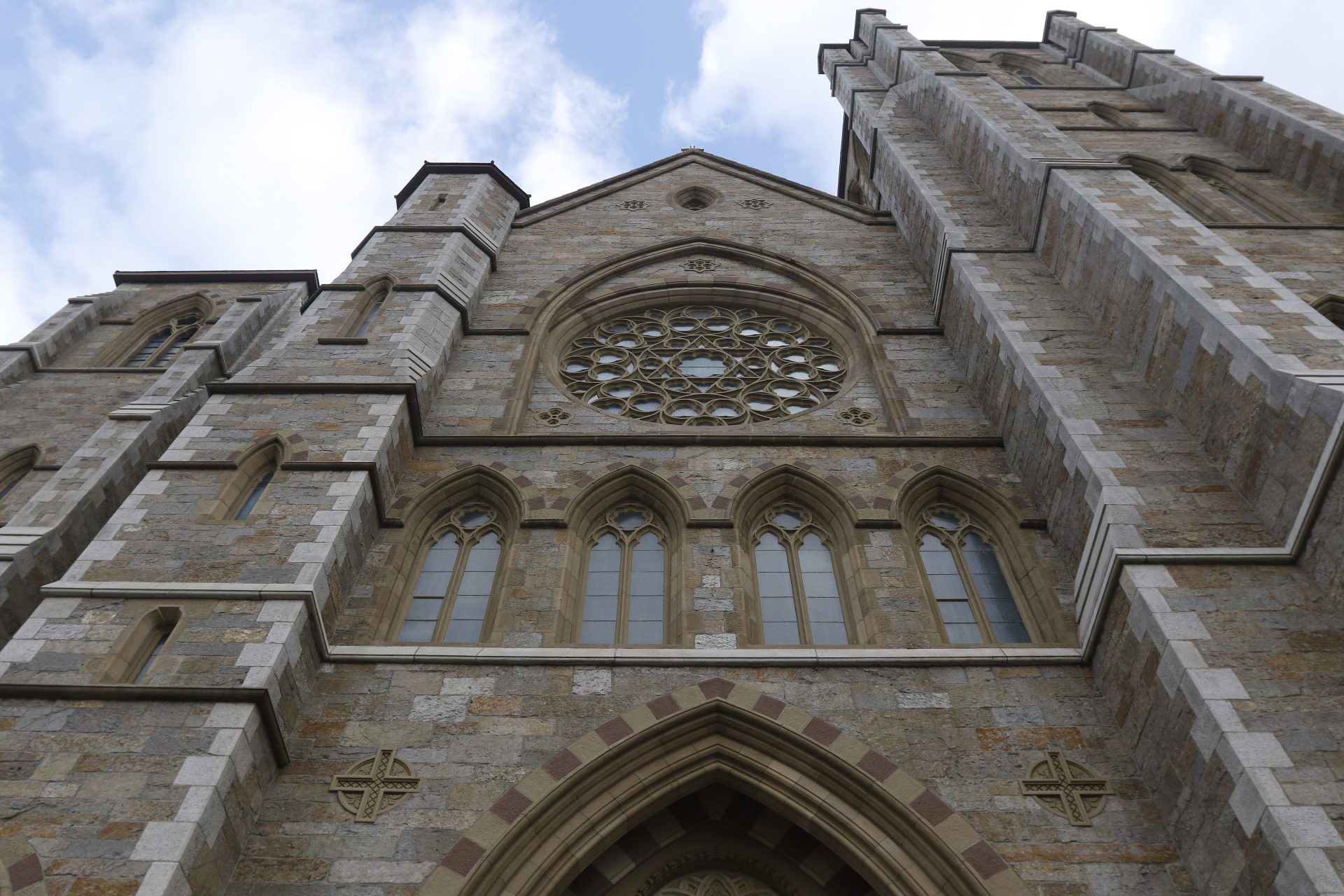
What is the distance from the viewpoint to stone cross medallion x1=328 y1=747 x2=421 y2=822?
6.24 meters

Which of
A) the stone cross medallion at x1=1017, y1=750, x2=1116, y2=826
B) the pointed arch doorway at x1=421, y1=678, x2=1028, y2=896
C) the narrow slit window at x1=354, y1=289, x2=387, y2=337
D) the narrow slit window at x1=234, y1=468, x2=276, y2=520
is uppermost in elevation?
the narrow slit window at x1=354, y1=289, x2=387, y2=337

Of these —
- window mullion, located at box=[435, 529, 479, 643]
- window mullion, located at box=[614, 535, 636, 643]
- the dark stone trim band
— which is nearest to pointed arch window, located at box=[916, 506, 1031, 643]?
window mullion, located at box=[614, 535, 636, 643]

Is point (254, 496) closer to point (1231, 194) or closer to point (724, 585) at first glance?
point (724, 585)

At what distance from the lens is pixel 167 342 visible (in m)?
16.2

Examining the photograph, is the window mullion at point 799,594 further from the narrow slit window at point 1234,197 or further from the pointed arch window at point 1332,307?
the narrow slit window at point 1234,197

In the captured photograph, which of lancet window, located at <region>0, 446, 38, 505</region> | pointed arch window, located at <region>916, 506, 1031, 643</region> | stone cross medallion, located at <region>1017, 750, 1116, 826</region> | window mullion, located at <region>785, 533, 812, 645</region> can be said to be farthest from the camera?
lancet window, located at <region>0, 446, 38, 505</region>

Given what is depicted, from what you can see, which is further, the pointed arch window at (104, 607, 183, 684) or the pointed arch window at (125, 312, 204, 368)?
the pointed arch window at (125, 312, 204, 368)

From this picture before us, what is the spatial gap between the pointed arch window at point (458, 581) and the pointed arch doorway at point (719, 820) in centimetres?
194

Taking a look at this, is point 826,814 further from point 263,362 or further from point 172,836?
point 263,362

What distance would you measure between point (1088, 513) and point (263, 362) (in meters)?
7.84

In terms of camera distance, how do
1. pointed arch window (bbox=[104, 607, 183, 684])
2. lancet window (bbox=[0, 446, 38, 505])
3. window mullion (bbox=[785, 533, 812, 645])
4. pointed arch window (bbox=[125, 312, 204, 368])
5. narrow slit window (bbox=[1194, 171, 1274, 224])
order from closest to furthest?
pointed arch window (bbox=[104, 607, 183, 684]), window mullion (bbox=[785, 533, 812, 645]), lancet window (bbox=[0, 446, 38, 505]), narrow slit window (bbox=[1194, 171, 1274, 224]), pointed arch window (bbox=[125, 312, 204, 368])

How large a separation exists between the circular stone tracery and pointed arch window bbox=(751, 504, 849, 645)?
2.19 meters

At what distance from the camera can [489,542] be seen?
356 inches

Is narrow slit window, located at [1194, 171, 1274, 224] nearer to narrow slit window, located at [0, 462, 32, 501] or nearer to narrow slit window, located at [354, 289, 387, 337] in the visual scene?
narrow slit window, located at [354, 289, 387, 337]
